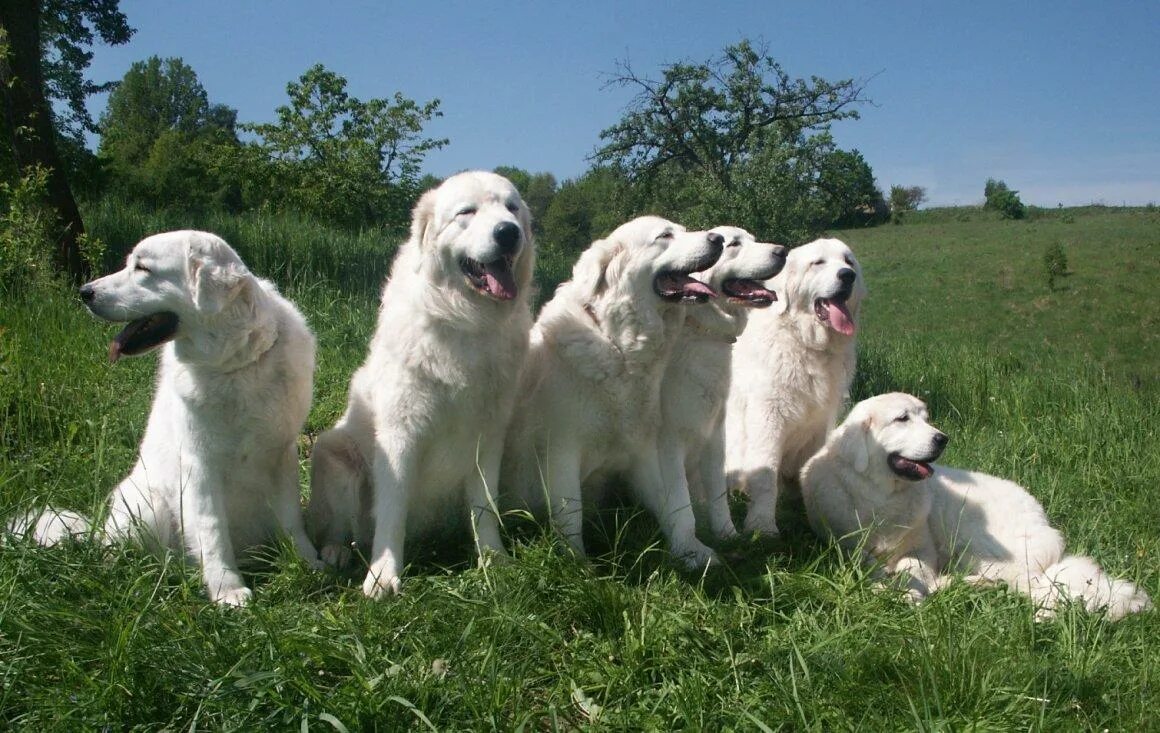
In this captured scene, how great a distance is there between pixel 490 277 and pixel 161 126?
2105 inches

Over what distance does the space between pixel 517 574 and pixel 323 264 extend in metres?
7.64

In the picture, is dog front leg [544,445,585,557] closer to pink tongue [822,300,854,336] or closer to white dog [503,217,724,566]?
white dog [503,217,724,566]

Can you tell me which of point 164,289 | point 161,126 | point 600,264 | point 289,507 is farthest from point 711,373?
point 161,126

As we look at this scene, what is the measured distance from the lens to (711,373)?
172 inches

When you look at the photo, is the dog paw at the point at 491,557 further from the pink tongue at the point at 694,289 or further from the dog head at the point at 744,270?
the dog head at the point at 744,270

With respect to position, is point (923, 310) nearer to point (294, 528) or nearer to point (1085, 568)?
point (1085, 568)

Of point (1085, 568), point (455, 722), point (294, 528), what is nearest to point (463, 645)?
point (455, 722)

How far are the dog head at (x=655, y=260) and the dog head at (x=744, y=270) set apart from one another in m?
0.42

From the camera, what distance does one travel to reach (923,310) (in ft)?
52.2

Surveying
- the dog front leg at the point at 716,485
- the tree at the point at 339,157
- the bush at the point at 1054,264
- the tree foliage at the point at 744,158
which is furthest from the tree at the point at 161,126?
the dog front leg at the point at 716,485

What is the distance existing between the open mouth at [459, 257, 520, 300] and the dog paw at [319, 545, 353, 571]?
59.2 inches

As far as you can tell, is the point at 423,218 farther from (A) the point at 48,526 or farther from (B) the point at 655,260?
(A) the point at 48,526

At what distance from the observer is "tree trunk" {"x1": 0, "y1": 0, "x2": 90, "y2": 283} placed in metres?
7.99

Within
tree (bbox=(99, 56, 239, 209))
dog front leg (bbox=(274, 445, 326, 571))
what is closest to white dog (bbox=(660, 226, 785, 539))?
dog front leg (bbox=(274, 445, 326, 571))
